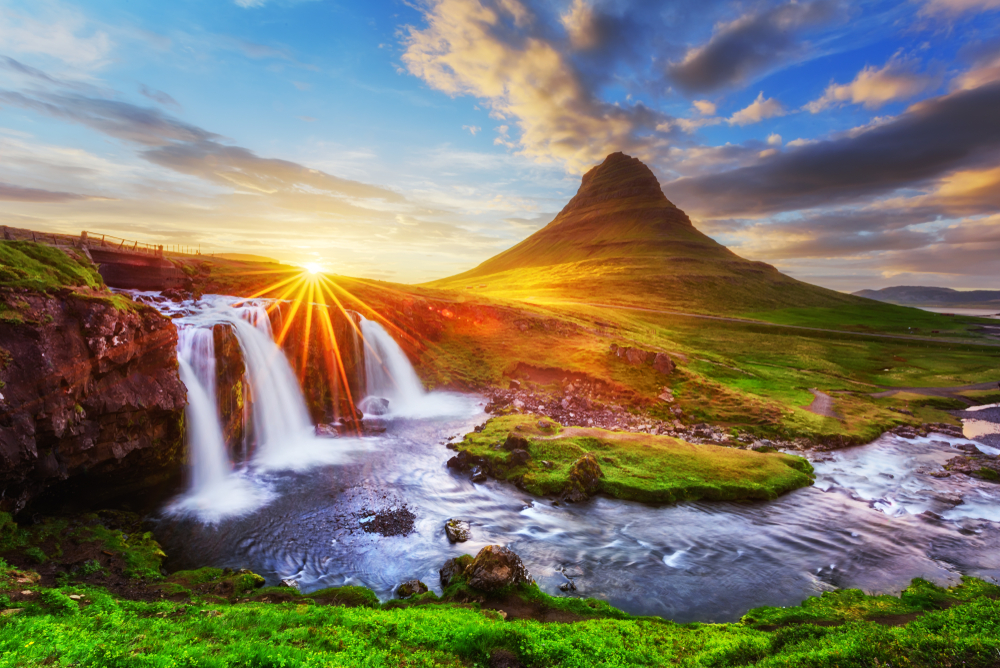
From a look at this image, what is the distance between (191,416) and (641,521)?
2783 centimetres

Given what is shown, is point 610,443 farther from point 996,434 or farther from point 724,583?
point 996,434

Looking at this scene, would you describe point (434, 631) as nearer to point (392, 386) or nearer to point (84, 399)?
point (84, 399)

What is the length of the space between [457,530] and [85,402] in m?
18.6

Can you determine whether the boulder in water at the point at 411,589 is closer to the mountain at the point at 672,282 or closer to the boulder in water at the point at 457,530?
the boulder in water at the point at 457,530

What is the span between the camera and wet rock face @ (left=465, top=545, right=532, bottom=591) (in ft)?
49.2

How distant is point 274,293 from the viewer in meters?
54.5

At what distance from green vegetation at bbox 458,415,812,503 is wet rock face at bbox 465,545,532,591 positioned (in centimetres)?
846

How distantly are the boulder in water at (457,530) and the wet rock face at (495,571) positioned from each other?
391cm

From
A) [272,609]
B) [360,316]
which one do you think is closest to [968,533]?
[272,609]

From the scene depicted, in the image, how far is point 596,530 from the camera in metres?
20.7

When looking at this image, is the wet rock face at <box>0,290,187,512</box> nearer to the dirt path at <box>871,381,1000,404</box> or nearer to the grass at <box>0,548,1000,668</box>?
the grass at <box>0,548,1000,668</box>

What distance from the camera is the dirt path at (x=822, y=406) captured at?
38969 millimetres

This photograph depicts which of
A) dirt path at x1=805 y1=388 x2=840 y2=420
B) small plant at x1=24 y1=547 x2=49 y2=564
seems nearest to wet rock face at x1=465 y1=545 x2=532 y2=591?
small plant at x1=24 y1=547 x2=49 y2=564

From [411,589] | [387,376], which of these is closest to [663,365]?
[387,376]
